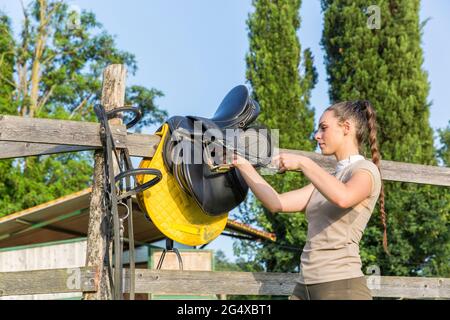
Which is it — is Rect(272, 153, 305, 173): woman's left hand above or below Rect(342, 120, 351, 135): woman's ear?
below

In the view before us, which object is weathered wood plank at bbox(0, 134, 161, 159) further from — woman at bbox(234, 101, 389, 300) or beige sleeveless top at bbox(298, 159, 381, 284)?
beige sleeveless top at bbox(298, 159, 381, 284)

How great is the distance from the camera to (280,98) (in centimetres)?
1395

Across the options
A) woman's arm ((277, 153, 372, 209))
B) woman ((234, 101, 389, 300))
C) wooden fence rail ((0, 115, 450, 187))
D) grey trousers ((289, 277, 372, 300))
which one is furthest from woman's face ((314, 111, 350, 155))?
wooden fence rail ((0, 115, 450, 187))

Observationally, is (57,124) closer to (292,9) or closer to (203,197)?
(203,197)

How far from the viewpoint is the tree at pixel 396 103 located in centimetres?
1191

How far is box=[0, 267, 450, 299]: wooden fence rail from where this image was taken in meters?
2.62

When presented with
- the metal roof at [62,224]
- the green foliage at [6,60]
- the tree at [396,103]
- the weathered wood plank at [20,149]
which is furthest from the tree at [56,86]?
the weathered wood plank at [20,149]

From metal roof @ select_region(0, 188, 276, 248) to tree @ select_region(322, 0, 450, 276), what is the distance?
95.9 inches

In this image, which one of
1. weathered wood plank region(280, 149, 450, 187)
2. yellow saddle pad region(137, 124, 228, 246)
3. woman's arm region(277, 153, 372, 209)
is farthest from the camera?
weathered wood plank region(280, 149, 450, 187)

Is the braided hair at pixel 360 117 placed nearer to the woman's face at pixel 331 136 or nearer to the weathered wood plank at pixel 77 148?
the woman's face at pixel 331 136

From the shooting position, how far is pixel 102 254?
2656 mm

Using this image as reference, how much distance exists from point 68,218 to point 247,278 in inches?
310

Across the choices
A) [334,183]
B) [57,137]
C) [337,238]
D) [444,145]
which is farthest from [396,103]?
[334,183]

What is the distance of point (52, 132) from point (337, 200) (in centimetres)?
120
